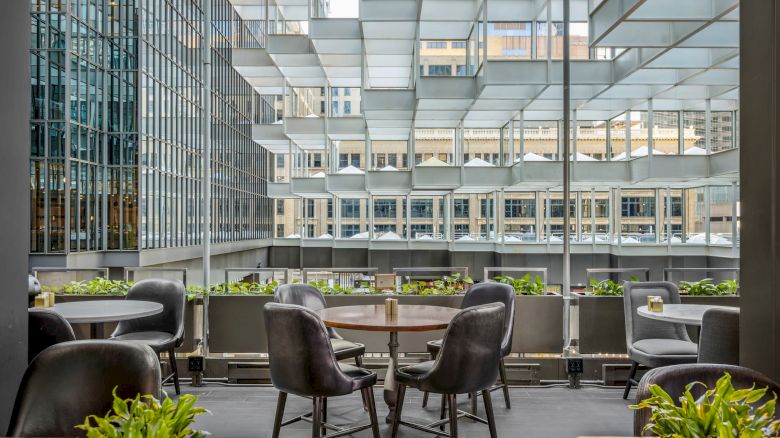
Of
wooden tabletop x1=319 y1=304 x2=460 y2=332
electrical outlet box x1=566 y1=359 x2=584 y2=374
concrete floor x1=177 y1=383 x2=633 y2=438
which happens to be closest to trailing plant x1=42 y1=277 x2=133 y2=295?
concrete floor x1=177 y1=383 x2=633 y2=438

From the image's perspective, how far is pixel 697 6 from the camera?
5121mm

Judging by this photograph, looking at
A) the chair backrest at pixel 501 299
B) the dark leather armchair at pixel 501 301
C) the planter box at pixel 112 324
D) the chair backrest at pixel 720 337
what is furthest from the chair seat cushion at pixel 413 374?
the planter box at pixel 112 324

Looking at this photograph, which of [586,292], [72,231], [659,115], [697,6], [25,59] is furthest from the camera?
[72,231]

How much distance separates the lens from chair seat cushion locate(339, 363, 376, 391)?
11.0 ft

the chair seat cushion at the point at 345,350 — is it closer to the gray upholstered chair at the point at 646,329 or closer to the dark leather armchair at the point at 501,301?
the dark leather armchair at the point at 501,301

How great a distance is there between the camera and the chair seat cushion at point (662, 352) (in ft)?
14.0

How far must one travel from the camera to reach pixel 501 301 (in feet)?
15.0

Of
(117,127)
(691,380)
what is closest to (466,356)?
(691,380)

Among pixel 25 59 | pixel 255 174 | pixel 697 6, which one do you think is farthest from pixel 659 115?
pixel 255 174

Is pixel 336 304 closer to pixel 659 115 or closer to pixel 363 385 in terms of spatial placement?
pixel 363 385

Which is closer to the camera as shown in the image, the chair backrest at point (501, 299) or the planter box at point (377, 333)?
the chair backrest at point (501, 299)

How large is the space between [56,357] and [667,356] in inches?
162

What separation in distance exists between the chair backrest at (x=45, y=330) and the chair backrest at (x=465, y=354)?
2172 mm

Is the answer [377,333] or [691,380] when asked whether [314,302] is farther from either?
[691,380]
